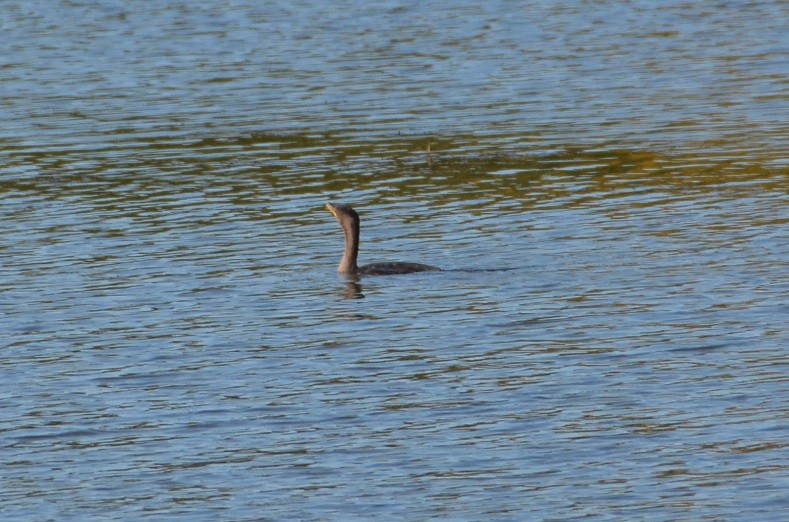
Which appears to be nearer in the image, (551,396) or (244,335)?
(551,396)

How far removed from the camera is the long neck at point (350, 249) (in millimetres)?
19984

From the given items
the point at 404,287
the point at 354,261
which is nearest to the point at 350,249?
the point at 354,261

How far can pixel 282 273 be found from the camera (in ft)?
65.0

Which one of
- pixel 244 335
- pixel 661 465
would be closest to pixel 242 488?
pixel 661 465

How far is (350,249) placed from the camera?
65.7 ft

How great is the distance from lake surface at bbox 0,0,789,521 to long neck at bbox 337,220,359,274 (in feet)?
0.76

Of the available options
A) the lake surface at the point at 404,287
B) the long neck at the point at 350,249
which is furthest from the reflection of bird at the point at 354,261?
the lake surface at the point at 404,287

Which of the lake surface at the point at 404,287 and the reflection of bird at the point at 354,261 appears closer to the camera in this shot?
the lake surface at the point at 404,287

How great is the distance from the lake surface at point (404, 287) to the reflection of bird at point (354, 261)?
166mm

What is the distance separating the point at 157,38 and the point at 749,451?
33137 mm

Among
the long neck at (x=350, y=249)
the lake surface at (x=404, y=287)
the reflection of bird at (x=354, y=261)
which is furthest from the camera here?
the long neck at (x=350, y=249)

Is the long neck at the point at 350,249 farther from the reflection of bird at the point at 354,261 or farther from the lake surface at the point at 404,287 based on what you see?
the lake surface at the point at 404,287

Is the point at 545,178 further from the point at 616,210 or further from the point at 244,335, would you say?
the point at 244,335

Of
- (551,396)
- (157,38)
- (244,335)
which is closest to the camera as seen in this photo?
(551,396)
